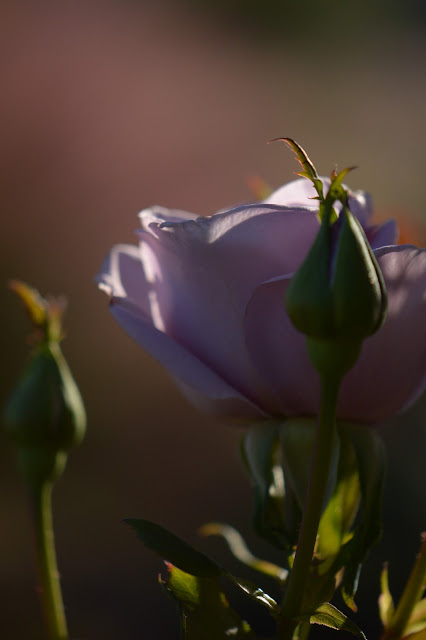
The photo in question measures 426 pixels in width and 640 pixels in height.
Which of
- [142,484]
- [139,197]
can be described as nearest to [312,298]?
[142,484]

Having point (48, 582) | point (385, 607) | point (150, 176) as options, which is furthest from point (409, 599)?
point (150, 176)

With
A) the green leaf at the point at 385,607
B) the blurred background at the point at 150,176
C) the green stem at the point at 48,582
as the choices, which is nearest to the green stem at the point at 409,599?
the green leaf at the point at 385,607

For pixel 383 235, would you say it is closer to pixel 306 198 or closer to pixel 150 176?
pixel 306 198

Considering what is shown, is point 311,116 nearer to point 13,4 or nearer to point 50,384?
point 13,4

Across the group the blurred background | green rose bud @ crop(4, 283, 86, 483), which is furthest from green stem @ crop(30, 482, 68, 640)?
the blurred background

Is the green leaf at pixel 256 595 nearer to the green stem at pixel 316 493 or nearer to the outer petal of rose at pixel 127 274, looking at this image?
the green stem at pixel 316 493

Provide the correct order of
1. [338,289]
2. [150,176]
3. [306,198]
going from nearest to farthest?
[338,289]
[306,198]
[150,176]
